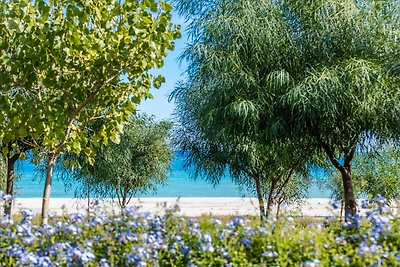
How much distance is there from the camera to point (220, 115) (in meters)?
11.5

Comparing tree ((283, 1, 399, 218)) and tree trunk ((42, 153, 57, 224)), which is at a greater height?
tree ((283, 1, 399, 218))

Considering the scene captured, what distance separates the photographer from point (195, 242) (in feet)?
15.2

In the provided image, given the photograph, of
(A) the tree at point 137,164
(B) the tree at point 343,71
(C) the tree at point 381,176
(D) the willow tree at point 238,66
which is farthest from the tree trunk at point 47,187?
(C) the tree at point 381,176

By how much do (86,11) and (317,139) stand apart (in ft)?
23.0

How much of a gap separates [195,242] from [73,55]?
4012 mm

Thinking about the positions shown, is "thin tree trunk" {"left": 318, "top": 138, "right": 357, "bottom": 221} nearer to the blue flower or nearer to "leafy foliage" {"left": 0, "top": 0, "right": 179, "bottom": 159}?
"leafy foliage" {"left": 0, "top": 0, "right": 179, "bottom": 159}

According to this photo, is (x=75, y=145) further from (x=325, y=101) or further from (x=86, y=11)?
(x=325, y=101)

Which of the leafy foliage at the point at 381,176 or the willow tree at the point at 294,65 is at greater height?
the willow tree at the point at 294,65

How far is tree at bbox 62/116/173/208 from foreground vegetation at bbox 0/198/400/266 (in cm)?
1426

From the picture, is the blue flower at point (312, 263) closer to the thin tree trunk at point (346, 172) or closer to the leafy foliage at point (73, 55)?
the leafy foliage at point (73, 55)

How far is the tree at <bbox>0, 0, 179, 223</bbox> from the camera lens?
693cm

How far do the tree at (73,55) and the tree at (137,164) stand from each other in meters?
11.4

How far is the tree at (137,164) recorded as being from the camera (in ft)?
64.9

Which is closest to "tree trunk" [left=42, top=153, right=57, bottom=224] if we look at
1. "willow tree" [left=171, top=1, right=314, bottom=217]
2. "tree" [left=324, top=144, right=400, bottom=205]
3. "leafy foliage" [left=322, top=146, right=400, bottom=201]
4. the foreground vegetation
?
the foreground vegetation
